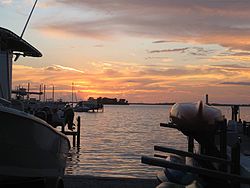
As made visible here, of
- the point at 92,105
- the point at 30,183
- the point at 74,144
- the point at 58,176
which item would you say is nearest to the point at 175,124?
the point at 58,176

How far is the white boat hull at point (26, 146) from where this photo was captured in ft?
25.5

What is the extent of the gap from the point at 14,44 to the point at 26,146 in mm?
3202

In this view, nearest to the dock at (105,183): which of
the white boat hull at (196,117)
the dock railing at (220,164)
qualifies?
the dock railing at (220,164)

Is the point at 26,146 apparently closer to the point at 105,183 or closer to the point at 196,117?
the point at 105,183

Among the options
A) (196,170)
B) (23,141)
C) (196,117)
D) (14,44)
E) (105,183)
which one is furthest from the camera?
(196,117)

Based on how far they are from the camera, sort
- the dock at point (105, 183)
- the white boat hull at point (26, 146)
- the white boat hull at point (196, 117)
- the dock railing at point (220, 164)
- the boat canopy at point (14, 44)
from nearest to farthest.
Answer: the white boat hull at point (26, 146)
the dock railing at point (220, 164)
the boat canopy at point (14, 44)
the dock at point (105, 183)
the white boat hull at point (196, 117)

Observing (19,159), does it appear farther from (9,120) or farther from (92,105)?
(92,105)

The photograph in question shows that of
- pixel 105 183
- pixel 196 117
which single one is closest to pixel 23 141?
pixel 105 183

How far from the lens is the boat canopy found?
32.2 ft

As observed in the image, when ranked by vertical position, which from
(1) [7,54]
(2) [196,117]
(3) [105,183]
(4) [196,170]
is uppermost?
(1) [7,54]

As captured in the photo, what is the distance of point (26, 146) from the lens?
8.19m

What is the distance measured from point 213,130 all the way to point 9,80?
15.6ft

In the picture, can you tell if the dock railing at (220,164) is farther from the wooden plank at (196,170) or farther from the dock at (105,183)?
the dock at (105,183)

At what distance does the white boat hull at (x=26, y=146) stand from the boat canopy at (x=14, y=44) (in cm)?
229
